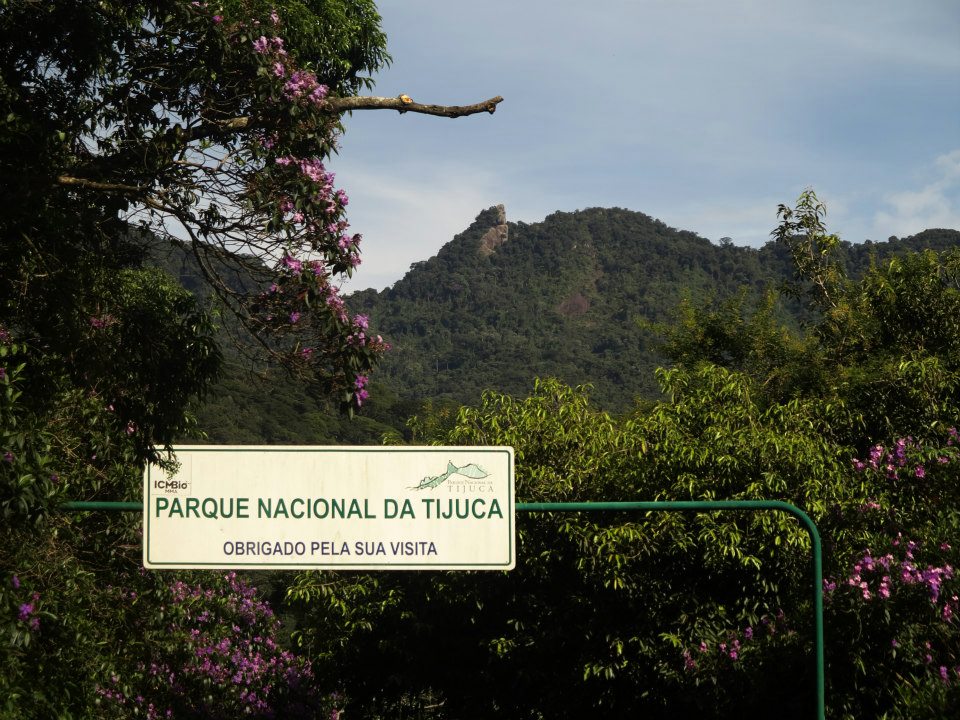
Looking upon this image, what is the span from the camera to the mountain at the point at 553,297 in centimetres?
10850

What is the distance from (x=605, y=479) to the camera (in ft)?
49.5

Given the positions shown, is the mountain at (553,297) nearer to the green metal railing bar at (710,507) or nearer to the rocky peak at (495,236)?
the rocky peak at (495,236)

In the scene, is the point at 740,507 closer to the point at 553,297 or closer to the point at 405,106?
the point at 405,106

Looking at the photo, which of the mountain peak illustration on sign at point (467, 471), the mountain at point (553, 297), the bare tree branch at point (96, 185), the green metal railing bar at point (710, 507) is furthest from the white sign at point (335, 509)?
the mountain at point (553, 297)

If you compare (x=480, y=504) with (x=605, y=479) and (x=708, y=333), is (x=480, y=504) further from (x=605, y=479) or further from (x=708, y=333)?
(x=708, y=333)

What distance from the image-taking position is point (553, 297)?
147875 mm

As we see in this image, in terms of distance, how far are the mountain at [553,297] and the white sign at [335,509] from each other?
64.1 m

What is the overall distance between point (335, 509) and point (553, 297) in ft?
459

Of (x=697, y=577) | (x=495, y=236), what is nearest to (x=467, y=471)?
(x=697, y=577)

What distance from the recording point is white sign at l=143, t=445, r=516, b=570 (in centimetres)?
861

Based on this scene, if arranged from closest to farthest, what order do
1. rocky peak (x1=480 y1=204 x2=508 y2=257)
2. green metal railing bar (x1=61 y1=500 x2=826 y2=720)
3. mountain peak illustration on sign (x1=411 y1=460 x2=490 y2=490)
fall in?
green metal railing bar (x1=61 y1=500 x2=826 y2=720), mountain peak illustration on sign (x1=411 y1=460 x2=490 y2=490), rocky peak (x1=480 y1=204 x2=508 y2=257)

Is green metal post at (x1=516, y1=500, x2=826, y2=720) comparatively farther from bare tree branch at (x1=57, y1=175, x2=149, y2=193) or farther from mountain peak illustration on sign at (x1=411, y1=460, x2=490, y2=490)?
bare tree branch at (x1=57, y1=175, x2=149, y2=193)

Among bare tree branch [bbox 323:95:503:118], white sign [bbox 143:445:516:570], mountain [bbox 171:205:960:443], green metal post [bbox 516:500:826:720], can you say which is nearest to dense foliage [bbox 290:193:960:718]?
green metal post [bbox 516:500:826:720]

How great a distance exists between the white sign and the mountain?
64.1 m
